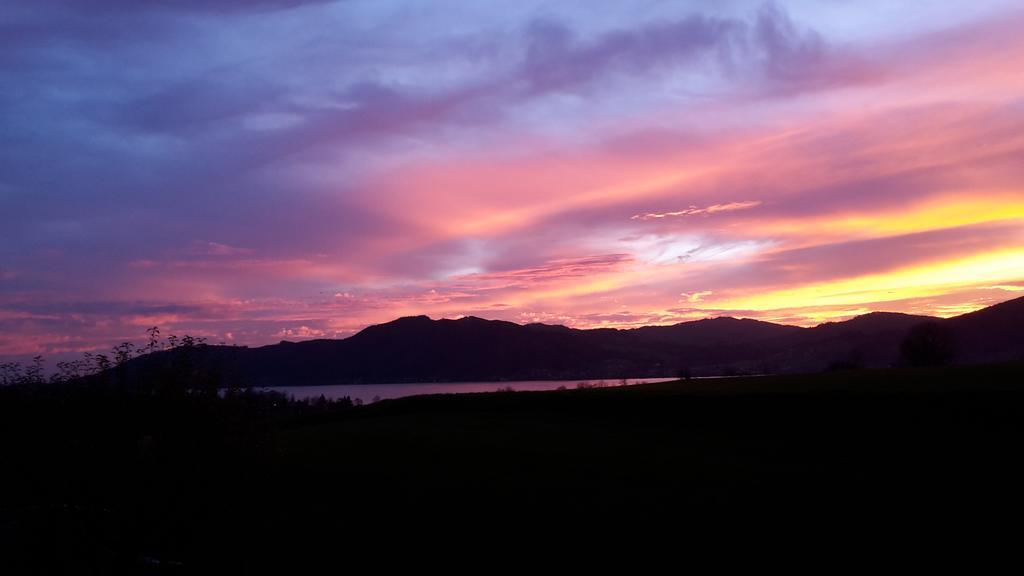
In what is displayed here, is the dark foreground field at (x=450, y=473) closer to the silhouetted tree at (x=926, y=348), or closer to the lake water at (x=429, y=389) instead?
the silhouetted tree at (x=926, y=348)

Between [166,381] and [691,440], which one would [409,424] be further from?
[166,381]

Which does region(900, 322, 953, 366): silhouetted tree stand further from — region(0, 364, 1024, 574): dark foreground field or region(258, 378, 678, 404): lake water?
region(0, 364, 1024, 574): dark foreground field

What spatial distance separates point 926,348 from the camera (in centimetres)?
9594

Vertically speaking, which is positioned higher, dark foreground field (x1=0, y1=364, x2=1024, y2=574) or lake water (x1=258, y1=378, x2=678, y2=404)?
dark foreground field (x1=0, y1=364, x2=1024, y2=574)

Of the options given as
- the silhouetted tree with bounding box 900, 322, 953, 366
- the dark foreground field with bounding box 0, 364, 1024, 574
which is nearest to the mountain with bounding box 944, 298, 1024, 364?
the silhouetted tree with bounding box 900, 322, 953, 366

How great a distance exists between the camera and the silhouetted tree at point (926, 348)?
313ft

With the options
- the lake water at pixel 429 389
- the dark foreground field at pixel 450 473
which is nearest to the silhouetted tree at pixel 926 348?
the lake water at pixel 429 389

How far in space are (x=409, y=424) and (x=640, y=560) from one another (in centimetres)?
3231

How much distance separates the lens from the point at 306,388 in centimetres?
19000

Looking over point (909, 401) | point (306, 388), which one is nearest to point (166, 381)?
point (909, 401)

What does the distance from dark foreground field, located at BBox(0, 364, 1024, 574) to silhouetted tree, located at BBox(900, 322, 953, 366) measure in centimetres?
6263

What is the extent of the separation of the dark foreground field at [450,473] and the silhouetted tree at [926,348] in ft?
205

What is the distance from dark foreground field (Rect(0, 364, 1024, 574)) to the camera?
1582 centimetres

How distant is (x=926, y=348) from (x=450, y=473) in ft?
302
